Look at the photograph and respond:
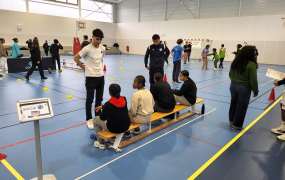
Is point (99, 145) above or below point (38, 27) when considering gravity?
below

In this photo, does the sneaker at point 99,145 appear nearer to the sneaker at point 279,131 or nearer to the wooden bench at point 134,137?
the wooden bench at point 134,137

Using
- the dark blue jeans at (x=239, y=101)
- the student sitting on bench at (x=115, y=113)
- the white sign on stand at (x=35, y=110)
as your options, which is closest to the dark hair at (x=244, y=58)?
the dark blue jeans at (x=239, y=101)

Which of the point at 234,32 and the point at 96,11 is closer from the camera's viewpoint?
the point at 234,32

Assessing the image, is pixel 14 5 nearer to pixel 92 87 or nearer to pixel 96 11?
pixel 96 11

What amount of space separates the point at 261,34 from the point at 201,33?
6469 millimetres

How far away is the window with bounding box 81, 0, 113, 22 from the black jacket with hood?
29.3 meters

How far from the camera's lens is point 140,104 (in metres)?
3.83

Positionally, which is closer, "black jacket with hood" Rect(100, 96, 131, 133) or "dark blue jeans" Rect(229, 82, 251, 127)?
"black jacket with hood" Rect(100, 96, 131, 133)

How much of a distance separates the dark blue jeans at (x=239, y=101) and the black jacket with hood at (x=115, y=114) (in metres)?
2.58

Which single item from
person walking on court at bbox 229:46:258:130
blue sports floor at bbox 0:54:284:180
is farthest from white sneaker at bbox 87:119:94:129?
person walking on court at bbox 229:46:258:130

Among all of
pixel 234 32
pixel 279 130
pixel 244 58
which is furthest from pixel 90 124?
pixel 234 32

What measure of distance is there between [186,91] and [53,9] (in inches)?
1078

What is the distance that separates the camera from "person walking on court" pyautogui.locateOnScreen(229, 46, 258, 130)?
4141 mm

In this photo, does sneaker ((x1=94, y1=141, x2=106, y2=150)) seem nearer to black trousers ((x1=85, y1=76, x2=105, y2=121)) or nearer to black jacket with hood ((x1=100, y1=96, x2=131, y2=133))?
black jacket with hood ((x1=100, y1=96, x2=131, y2=133))
